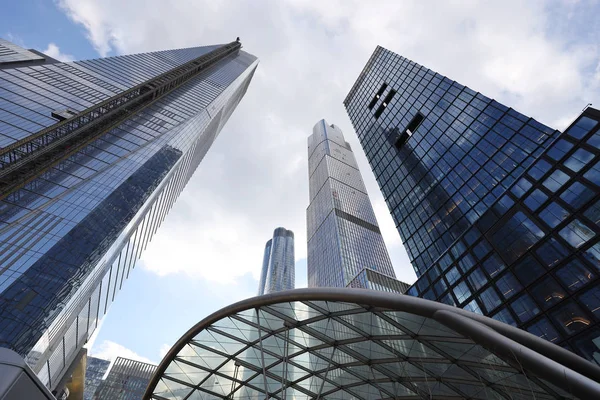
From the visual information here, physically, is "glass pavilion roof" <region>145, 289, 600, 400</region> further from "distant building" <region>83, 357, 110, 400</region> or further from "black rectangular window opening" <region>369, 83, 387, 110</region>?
"distant building" <region>83, 357, 110, 400</region>

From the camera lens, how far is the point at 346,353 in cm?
2459

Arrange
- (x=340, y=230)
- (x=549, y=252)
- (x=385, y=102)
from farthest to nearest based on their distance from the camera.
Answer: (x=340, y=230), (x=385, y=102), (x=549, y=252)

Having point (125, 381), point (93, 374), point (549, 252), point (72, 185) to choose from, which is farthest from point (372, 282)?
point (93, 374)

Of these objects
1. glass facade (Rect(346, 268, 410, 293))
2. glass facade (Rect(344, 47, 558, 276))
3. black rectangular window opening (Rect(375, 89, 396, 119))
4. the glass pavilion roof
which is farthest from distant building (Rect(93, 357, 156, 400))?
black rectangular window opening (Rect(375, 89, 396, 119))

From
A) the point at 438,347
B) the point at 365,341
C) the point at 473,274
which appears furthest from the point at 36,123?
the point at 473,274

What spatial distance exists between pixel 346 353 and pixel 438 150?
4568 cm

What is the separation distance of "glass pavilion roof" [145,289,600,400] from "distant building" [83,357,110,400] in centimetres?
14276

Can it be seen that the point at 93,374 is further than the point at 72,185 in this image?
Yes

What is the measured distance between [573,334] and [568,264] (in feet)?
17.2

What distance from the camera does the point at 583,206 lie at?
25953mm

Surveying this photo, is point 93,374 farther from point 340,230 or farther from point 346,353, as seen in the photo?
point 346,353

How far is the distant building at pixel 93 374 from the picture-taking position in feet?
446

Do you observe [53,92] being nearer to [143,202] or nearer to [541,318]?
[143,202]

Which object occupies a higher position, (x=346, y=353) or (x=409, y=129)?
(x=409, y=129)
